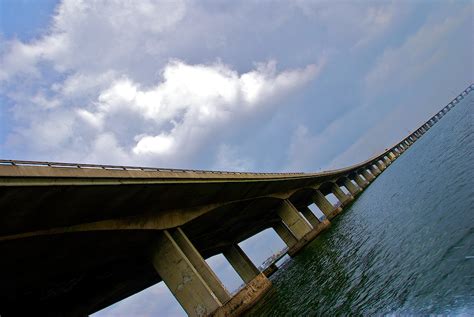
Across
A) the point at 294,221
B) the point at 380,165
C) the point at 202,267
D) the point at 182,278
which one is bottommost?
the point at 380,165

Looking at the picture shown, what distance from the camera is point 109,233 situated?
22672 millimetres

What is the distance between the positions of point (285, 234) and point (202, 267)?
3929 cm

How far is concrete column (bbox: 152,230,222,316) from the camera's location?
77.8 ft

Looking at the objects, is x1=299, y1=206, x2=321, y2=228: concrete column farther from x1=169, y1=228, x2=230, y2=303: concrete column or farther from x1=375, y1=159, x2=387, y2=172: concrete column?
x1=375, y1=159, x2=387, y2=172: concrete column

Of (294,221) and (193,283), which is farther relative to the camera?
(294,221)

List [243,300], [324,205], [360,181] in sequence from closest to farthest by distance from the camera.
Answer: [243,300] → [324,205] → [360,181]

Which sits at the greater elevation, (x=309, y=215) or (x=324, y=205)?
(x=309, y=215)

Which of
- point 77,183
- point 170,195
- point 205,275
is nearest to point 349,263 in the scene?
point 205,275

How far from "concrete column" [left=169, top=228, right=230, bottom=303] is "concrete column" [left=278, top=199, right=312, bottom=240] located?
2631 cm

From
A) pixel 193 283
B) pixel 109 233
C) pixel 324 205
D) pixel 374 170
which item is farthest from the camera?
pixel 374 170

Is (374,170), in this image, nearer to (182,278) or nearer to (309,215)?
(309,215)

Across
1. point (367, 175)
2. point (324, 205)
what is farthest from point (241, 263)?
point (367, 175)

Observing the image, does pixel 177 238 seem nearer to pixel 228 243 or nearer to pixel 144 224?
pixel 144 224

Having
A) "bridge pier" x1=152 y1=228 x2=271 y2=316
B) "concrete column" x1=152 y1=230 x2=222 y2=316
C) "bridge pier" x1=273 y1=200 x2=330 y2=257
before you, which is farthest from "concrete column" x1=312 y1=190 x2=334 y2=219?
"concrete column" x1=152 y1=230 x2=222 y2=316
